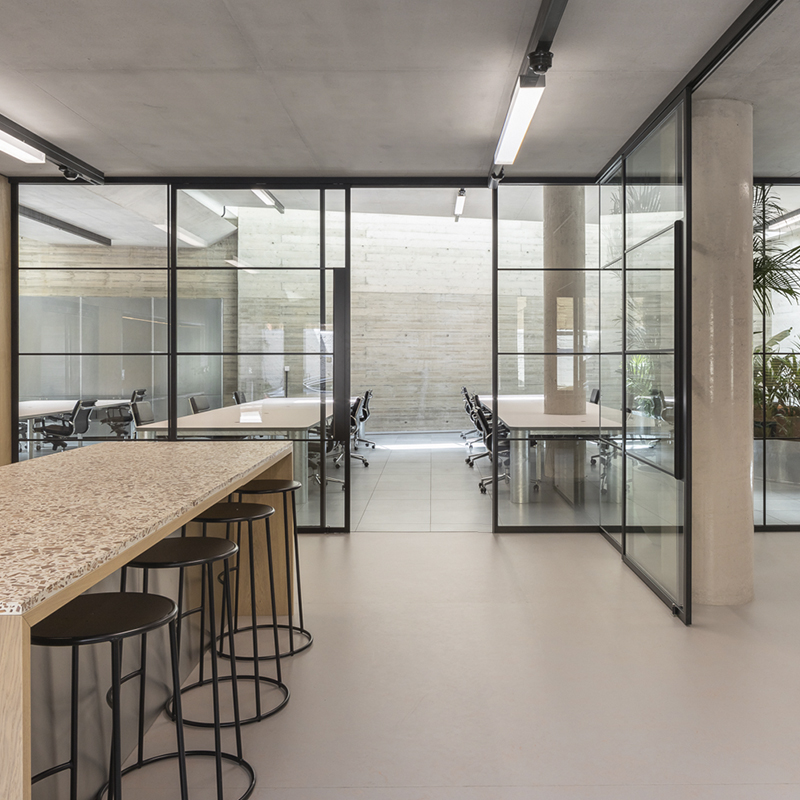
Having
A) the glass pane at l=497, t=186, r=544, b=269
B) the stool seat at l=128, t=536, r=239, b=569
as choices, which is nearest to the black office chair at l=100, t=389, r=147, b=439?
the glass pane at l=497, t=186, r=544, b=269

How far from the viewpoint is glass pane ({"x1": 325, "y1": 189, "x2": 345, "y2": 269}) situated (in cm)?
497

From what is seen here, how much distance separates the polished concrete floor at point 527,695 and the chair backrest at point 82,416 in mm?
2288

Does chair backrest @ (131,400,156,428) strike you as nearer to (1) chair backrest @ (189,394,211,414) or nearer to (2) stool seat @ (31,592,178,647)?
(1) chair backrest @ (189,394,211,414)

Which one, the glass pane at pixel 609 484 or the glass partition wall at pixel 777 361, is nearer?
the glass pane at pixel 609 484

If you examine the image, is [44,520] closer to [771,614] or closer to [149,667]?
[149,667]

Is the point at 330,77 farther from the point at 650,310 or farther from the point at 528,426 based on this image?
the point at 528,426

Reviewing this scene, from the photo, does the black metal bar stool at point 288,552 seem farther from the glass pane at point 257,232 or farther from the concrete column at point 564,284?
the concrete column at point 564,284

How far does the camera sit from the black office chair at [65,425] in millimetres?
4855

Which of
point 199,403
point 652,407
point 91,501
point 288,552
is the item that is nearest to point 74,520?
point 91,501

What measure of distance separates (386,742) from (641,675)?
1.15m

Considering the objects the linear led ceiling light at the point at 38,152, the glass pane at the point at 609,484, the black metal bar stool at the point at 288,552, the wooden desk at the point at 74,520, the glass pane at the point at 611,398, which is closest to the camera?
the wooden desk at the point at 74,520

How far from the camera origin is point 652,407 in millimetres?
3709

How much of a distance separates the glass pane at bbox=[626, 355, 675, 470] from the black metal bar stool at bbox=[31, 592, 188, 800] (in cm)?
275

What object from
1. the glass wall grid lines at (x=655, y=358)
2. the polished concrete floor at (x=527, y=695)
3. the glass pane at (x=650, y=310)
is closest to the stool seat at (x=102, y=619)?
the polished concrete floor at (x=527, y=695)
